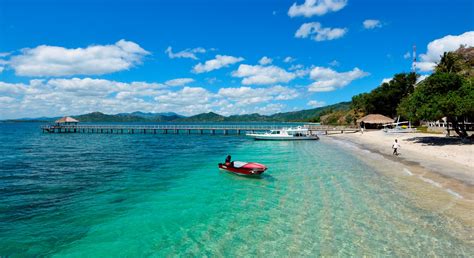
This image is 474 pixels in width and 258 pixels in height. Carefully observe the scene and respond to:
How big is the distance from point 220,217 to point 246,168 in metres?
7.44

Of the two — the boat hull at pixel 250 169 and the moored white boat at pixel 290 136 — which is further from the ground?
the moored white boat at pixel 290 136

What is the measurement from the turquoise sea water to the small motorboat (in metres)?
0.52

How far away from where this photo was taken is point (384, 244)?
842 centimetres

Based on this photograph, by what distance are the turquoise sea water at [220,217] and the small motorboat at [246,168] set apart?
524 millimetres

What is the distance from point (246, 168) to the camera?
18.5 meters

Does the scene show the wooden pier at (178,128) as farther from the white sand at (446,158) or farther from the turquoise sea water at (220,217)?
the turquoise sea water at (220,217)

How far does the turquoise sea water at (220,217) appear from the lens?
850 cm

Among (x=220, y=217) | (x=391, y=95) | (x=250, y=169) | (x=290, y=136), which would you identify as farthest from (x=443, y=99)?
(x=391, y=95)

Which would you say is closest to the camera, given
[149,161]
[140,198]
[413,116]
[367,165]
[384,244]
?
[384,244]

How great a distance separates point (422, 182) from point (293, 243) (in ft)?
37.3

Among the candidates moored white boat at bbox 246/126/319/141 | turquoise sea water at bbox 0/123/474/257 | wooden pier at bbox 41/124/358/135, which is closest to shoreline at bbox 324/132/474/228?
turquoise sea water at bbox 0/123/474/257

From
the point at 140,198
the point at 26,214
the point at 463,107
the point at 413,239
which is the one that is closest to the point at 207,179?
the point at 140,198

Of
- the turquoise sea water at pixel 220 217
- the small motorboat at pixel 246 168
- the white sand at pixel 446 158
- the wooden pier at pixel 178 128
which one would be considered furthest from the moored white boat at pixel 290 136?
the small motorboat at pixel 246 168

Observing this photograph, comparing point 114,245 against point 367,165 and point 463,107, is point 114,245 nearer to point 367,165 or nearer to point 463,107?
Result: point 367,165
